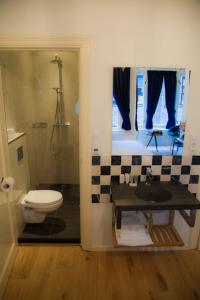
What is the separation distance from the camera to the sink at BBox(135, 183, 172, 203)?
1.80m

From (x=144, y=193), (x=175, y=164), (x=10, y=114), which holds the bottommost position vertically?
(x=144, y=193)

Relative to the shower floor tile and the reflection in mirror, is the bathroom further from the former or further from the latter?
the shower floor tile

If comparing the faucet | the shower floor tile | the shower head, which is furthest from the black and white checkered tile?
the shower head

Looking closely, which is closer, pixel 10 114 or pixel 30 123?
pixel 10 114

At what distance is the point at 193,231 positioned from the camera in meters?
2.18

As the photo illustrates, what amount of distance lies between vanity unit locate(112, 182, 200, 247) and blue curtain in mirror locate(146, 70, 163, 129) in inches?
24.0

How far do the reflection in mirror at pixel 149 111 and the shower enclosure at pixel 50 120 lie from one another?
119cm

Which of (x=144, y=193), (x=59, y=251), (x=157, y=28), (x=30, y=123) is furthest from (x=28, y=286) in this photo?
(x=157, y=28)

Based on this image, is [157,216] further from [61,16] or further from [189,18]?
[61,16]

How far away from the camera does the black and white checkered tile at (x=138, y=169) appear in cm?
194

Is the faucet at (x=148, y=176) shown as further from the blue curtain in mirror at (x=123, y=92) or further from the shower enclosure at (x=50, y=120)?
the shower enclosure at (x=50, y=120)

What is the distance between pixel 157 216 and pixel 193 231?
419 millimetres

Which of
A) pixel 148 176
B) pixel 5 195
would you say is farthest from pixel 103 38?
pixel 5 195

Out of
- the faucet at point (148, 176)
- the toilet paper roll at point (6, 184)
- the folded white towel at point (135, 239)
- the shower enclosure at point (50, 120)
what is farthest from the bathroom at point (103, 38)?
the shower enclosure at point (50, 120)
